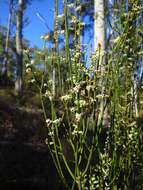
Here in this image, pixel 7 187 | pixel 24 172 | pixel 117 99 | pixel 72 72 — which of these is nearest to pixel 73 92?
pixel 72 72

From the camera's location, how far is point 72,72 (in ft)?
9.38

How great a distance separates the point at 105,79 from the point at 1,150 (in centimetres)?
849

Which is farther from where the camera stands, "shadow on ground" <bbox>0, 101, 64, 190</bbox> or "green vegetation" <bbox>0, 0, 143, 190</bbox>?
"shadow on ground" <bbox>0, 101, 64, 190</bbox>

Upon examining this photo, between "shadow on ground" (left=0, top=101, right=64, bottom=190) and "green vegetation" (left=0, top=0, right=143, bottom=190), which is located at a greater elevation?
"green vegetation" (left=0, top=0, right=143, bottom=190)

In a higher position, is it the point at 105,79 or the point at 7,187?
the point at 105,79

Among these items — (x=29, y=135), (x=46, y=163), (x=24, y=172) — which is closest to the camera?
(x=24, y=172)

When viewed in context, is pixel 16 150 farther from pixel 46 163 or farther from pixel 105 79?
pixel 105 79

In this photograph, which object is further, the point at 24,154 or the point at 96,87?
the point at 24,154

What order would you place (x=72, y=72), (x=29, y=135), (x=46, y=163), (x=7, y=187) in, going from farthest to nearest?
(x=29, y=135), (x=46, y=163), (x=7, y=187), (x=72, y=72)

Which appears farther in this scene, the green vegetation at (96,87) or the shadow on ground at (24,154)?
the shadow on ground at (24,154)

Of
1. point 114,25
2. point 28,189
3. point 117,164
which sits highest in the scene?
point 114,25

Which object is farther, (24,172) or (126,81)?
(24,172)

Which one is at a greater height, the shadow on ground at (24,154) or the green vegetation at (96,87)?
the green vegetation at (96,87)

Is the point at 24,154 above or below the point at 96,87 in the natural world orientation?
below
